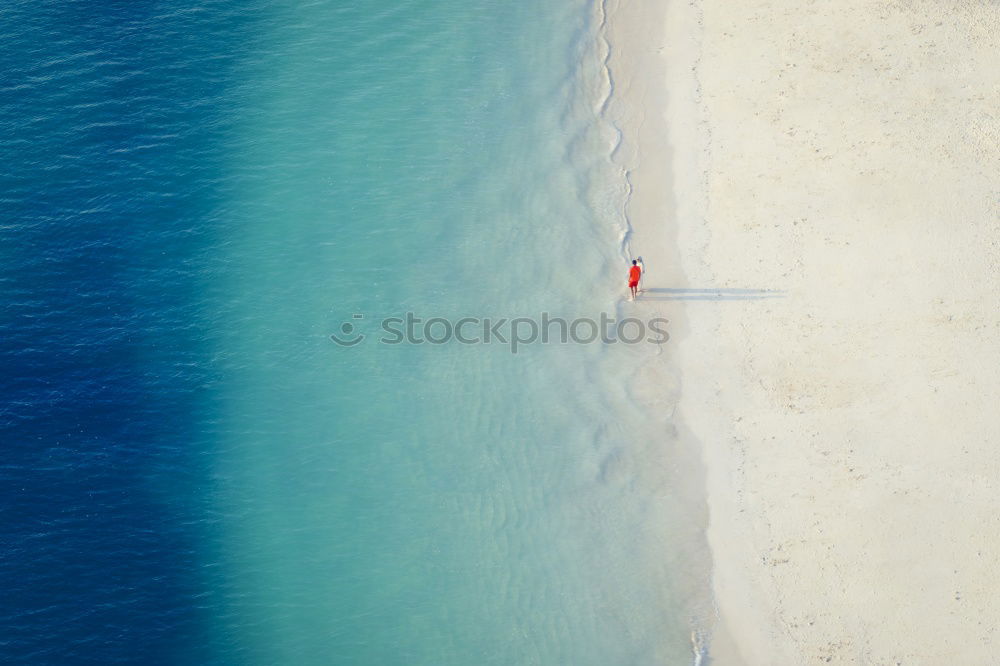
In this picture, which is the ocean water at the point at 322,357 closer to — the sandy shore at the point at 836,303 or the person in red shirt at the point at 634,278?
the person in red shirt at the point at 634,278

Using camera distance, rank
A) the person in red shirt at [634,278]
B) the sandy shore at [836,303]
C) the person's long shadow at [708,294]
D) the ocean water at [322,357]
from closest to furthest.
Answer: the sandy shore at [836,303] → the ocean water at [322,357] → the person in red shirt at [634,278] → the person's long shadow at [708,294]

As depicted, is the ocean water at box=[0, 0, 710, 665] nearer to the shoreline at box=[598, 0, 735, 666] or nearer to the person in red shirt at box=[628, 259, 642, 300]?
the shoreline at box=[598, 0, 735, 666]

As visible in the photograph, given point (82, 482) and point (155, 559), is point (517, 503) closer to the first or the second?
point (155, 559)

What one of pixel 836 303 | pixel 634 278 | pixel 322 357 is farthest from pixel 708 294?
pixel 322 357

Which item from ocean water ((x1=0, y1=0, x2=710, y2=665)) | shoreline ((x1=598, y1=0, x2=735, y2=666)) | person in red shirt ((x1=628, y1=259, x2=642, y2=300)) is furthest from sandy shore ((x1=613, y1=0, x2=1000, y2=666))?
ocean water ((x1=0, y1=0, x2=710, y2=665))

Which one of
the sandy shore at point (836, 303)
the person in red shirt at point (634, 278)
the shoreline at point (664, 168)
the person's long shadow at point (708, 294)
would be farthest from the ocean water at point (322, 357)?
the sandy shore at point (836, 303)

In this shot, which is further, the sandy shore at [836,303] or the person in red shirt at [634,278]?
the person in red shirt at [634,278]
